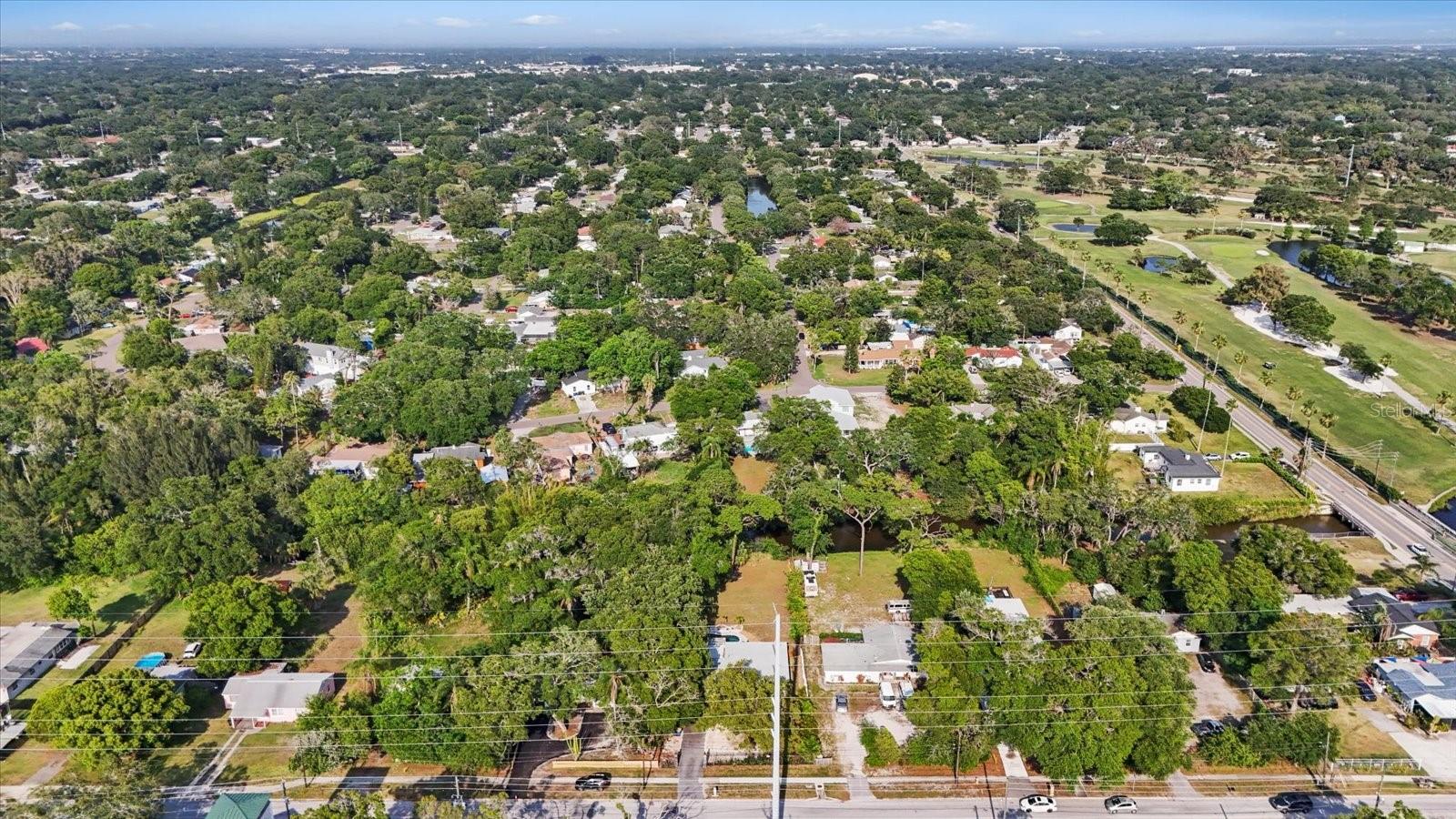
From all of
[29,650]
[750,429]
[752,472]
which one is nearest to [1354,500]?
[752,472]

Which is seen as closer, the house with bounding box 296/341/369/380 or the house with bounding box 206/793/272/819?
the house with bounding box 206/793/272/819

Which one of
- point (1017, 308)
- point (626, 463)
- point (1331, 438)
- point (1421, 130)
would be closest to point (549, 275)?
point (626, 463)

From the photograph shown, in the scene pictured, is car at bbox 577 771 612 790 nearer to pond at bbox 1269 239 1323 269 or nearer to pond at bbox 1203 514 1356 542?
pond at bbox 1203 514 1356 542

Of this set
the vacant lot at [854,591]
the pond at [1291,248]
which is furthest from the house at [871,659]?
the pond at [1291,248]

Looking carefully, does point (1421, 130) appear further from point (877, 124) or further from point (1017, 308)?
point (1017, 308)

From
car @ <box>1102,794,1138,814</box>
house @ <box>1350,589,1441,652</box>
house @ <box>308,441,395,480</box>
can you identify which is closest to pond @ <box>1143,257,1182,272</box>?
house @ <box>1350,589,1441,652</box>

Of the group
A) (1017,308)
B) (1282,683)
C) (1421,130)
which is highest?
(1421,130)

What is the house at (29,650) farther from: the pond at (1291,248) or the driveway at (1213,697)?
the pond at (1291,248)
